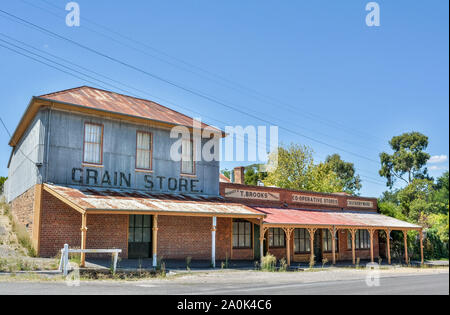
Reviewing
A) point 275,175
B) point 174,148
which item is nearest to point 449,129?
point 174,148

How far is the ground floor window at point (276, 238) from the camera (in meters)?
23.0

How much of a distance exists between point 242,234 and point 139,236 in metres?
5.72

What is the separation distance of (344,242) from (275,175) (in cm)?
2023

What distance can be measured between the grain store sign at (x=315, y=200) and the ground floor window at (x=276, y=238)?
2.87 m

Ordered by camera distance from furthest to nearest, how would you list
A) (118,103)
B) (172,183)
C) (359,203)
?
(359,203) → (118,103) → (172,183)

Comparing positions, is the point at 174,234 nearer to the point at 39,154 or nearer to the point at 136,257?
the point at 136,257

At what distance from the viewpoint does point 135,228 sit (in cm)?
1834

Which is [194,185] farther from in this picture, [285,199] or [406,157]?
[406,157]

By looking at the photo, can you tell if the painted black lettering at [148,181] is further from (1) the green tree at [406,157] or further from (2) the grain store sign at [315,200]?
(1) the green tree at [406,157]

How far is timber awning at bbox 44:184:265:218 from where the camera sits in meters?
14.8

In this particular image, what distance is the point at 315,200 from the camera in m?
27.2

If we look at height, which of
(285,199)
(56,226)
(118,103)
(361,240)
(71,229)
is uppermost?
(118,103)

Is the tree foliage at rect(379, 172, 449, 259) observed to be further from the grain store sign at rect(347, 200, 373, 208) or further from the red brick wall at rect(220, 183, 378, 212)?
the red brick wall at rect(220, 183, 378, 212)

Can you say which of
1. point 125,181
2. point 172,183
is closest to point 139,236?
point 125,181
